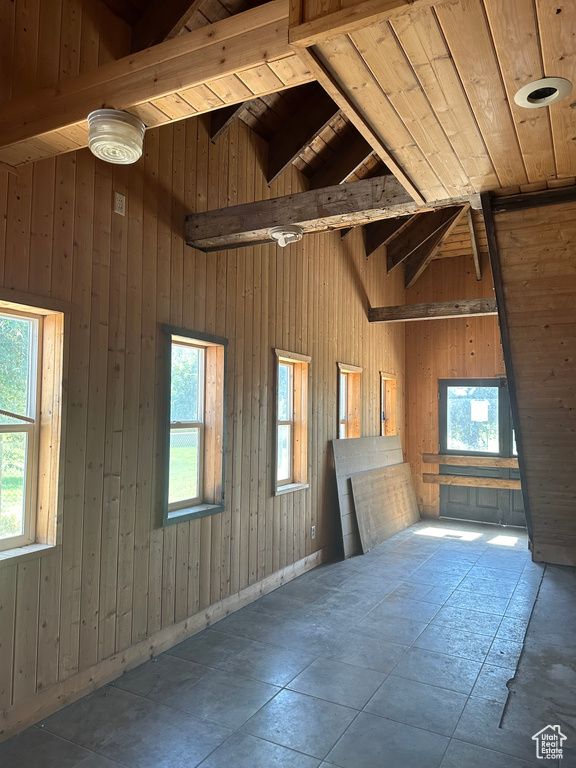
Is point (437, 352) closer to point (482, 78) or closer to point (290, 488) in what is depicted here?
point (290, 488)

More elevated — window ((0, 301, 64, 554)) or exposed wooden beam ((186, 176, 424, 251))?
exposed wooden beam ((186, 176, 424, 251))

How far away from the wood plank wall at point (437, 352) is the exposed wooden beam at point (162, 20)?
19.9 ft

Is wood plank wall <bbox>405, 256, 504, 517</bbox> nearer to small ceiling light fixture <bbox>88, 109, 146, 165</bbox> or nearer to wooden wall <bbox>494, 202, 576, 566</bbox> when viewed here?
wooden wall <bbox>494, 202, 576, 566</bbox>

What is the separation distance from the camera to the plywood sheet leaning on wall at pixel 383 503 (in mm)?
6340

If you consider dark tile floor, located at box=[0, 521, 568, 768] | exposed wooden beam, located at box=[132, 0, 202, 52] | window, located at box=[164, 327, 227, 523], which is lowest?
dark tile floor, located at box=[0, 521, 568, 768]

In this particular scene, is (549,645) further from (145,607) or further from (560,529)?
(145,607)

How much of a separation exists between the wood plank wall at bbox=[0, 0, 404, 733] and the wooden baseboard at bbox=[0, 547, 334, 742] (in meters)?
0.01

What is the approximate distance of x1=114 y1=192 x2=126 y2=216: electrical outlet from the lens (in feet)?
10.7

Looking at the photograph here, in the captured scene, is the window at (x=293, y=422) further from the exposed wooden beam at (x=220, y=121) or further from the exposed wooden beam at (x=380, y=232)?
the exposed wooden beam at (x=380, y=232)

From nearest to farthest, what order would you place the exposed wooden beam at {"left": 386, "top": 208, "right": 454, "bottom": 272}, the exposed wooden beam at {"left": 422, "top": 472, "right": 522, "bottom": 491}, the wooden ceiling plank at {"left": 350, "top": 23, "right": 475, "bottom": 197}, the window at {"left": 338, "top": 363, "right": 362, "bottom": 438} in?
the wooden ceiling plank at {"left": 350, "top": 23, "right": 475, "bottom": 197} → the window at {"left": 338, "top": 363, "right": 362, "bottom": 438} → the exposed wooden beam at {"left": 386, "top": 208, "right": 454, "bottom": 272} → the exposed wooden beam at {"left": 422, "top": 472, "right": 522, "bottom": 491}

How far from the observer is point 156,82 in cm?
203

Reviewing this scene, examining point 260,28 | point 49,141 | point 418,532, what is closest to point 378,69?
point 260,28

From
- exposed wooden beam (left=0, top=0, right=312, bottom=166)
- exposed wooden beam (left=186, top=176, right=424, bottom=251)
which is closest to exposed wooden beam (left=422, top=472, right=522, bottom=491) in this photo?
exposed wooden beam (left=186, top=176, right=424, bottom=251)

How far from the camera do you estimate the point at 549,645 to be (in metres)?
3.66
